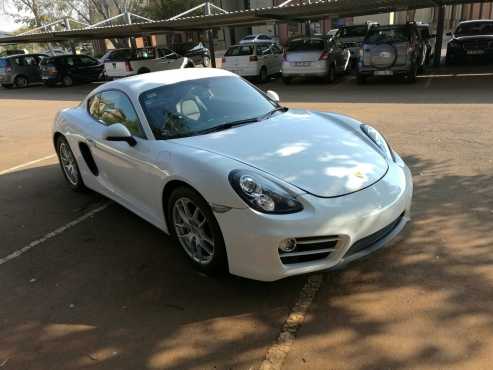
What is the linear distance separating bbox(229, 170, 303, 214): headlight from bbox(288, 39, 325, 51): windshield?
12.7 m

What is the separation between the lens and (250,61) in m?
A: 16.4

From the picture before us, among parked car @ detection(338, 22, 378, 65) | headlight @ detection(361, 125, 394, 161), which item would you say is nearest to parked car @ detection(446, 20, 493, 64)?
parked car @ detection(338, 22, 378, 65)

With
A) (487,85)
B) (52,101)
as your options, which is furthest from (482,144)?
(52,101)

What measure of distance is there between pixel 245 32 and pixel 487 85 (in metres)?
37.0

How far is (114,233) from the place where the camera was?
4.41 metres

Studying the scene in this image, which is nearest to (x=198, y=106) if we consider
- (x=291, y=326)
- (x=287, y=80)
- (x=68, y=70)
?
(x=291, y=326)

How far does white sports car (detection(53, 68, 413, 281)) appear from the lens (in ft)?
9.42

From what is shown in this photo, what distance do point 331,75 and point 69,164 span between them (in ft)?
37.0

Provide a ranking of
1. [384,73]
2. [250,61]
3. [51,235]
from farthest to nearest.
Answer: [250,61] < [384,73] < [51,235]

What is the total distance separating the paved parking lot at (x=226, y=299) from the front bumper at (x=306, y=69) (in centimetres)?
983

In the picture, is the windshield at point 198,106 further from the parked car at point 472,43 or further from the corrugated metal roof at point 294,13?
the parked car at point 472,43

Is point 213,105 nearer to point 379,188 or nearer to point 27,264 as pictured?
point 379,188

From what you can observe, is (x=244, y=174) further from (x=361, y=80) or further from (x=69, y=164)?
(x=361, y=80)

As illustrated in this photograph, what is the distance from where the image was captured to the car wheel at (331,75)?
48.9 feet
